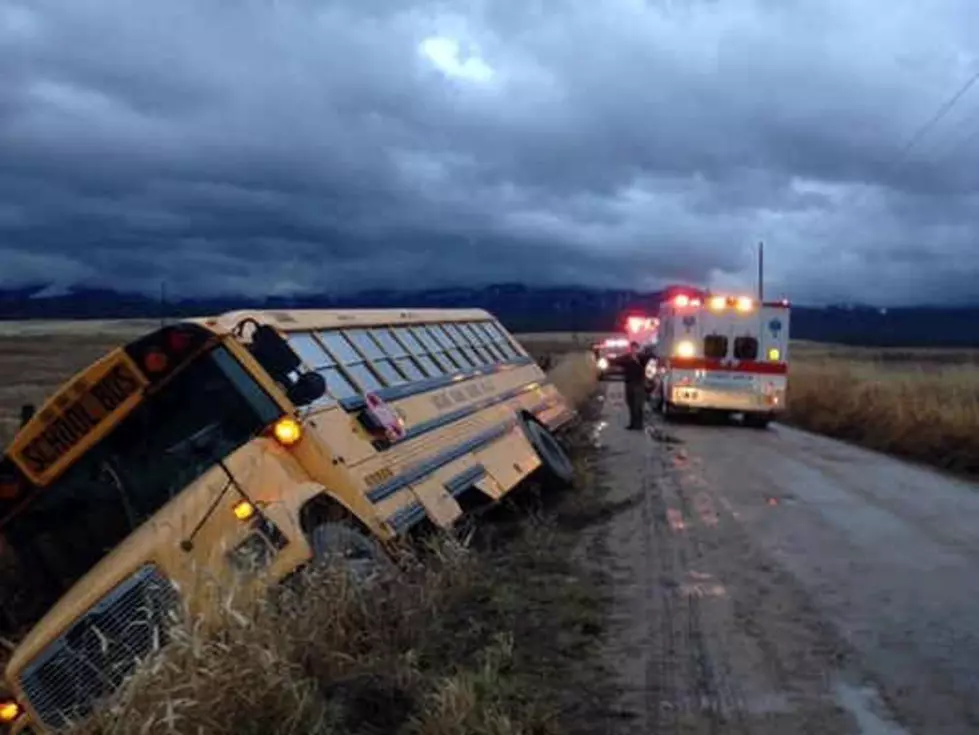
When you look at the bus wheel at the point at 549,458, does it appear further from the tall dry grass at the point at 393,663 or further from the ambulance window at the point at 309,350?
the tall dry grass at the point at 393,663

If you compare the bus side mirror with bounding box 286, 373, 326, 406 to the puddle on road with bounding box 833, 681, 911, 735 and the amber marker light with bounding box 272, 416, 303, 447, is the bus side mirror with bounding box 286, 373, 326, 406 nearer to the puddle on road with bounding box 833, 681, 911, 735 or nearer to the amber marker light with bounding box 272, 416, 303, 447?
the amber marker light with bounding box 272, 416, 303, 447

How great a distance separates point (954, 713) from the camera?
651 cm

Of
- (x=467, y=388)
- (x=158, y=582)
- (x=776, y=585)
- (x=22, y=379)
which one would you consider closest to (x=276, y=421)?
(x=158, y=582)

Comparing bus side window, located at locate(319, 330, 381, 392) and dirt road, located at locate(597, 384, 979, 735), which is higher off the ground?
bus side window, located at locate(319, 330, 381, 392)

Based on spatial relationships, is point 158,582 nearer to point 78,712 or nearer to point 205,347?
point 78,712

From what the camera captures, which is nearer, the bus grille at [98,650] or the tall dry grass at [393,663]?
the tall dry grass at [393,663]

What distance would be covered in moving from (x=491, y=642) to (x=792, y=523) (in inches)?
255

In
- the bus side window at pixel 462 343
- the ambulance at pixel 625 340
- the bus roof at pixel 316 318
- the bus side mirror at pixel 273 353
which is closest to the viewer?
the bus side mirror at pixel 273 353

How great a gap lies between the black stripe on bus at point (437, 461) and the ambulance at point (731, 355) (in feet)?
46.3

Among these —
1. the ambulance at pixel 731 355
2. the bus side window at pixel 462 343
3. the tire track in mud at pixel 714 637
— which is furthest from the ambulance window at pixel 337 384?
the ambulance at pixel 731 355

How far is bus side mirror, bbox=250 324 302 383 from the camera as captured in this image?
8.78m

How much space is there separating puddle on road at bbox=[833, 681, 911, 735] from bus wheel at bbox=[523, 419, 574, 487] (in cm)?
810

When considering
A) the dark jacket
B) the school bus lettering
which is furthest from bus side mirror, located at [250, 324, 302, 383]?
the dark jacket

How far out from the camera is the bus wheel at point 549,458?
1505cm
